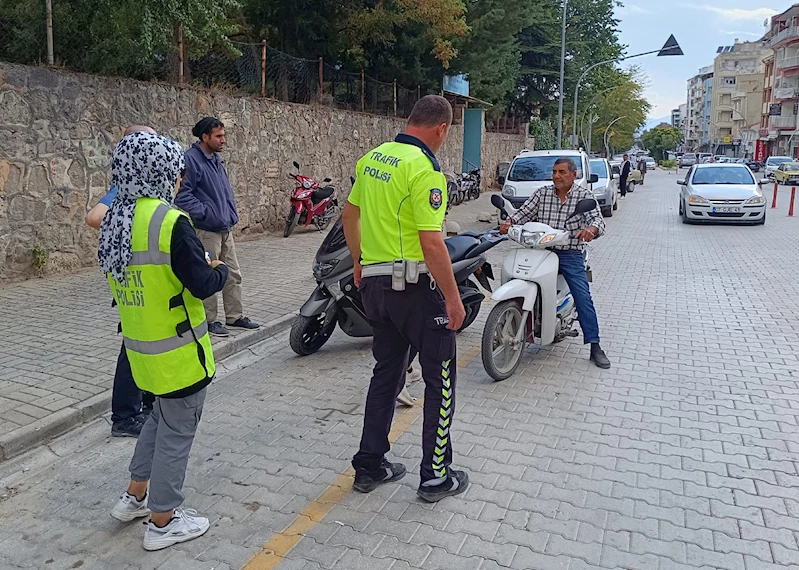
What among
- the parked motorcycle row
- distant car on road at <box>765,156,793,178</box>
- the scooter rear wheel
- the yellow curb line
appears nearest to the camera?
the yellow curb line

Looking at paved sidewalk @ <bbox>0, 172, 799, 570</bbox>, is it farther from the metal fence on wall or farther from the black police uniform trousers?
the metal fence on wall

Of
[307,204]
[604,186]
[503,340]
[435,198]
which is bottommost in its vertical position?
[503,340]

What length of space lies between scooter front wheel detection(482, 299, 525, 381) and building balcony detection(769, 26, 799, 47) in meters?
77.9

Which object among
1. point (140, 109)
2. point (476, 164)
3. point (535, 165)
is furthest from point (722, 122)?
point (140, 109)

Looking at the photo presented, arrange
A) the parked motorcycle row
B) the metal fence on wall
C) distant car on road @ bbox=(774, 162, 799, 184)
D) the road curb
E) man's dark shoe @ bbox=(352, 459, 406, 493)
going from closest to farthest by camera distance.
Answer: man's dark shoe @ bbox=(352, 459, 406, 493) → the road curb → the parked motorcycle row → the metal fence on wall → distant car on road @ bbox=(774, 162, 799, 184)

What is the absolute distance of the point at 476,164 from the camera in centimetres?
2911

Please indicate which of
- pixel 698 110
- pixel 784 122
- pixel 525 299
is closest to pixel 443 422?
pixel 525 299

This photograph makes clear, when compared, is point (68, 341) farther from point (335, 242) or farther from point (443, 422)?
point (443, 422)

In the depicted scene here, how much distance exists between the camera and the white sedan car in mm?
17500

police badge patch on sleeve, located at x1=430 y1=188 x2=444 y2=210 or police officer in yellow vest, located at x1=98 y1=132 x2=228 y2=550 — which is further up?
police badge patch on sleeve, located at x1=430 y1=188 x2=444 y2=210

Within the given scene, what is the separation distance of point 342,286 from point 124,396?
196 cm

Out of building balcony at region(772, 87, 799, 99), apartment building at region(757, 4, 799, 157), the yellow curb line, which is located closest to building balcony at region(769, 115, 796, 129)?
apartment building at region(757, 4, 799, 157)

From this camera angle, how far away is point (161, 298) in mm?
3020

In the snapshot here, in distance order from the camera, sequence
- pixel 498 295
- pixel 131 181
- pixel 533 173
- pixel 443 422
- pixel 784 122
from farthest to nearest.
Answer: pixel 784 122 < pixel 533 173 < pixel 498 295 < pixel 443 422 < pixel 131 181
